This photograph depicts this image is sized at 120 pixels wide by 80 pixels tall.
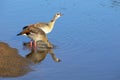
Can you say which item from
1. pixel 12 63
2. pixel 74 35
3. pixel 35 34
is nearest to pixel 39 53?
pixel 35 34

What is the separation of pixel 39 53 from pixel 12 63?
66.3 inches

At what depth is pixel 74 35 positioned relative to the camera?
15.1 m

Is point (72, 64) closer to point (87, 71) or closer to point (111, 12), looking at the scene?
point (87, 71)

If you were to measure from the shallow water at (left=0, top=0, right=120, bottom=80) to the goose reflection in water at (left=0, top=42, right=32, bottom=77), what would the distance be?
25cm

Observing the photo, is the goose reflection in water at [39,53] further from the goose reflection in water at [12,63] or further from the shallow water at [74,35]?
the goose reflection in water at [12,63]

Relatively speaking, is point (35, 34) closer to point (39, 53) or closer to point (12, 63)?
point (39, 53)

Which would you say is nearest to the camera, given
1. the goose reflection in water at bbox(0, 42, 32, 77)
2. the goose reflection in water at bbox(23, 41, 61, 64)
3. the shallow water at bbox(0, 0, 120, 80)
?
the goose reflection in water at bbox(0, 42, 32, 77)

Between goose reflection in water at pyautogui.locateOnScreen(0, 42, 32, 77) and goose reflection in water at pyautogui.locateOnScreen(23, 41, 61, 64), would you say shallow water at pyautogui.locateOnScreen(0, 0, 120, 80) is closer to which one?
goose reflection in water at pyautogui.locateOnScreen(23, 41, 61, 64)

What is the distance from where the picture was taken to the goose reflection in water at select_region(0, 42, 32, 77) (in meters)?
11.2

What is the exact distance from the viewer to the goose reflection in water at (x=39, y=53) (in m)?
12.6

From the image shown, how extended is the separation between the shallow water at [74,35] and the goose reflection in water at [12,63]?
25 centimetres

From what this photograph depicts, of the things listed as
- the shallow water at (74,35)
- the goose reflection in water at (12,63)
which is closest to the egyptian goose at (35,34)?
the shallow water at (74,35)

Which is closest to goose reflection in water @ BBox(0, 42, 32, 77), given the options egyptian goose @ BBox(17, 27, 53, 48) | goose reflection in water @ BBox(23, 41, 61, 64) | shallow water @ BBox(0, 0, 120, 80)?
shallow water @ BBox(0, 0, 120, 80)

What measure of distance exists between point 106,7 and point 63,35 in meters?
4.92
